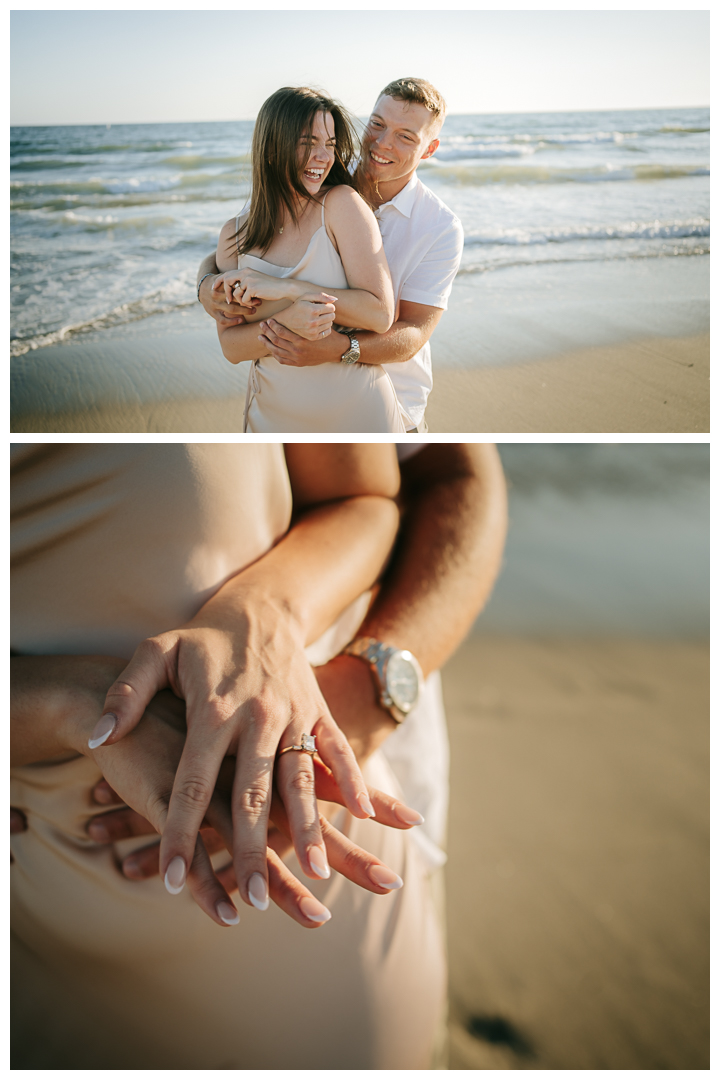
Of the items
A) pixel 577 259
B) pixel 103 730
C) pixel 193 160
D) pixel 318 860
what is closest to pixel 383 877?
Answer: pixel 318 860

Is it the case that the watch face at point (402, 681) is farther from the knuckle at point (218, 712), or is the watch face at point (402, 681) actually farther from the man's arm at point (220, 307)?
the man's arm at point (220, 307)

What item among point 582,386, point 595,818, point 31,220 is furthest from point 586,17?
point 31,220

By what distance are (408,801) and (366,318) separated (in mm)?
691

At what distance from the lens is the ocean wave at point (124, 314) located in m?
2.01

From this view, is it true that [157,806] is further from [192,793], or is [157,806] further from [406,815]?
[406,815]

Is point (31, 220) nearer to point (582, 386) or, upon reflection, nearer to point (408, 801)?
point (582, 386)

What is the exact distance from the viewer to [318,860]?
0.60m

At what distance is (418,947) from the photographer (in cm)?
82

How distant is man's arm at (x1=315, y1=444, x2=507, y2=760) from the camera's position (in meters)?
0.81

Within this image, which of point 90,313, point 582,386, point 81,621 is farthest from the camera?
point 90,313

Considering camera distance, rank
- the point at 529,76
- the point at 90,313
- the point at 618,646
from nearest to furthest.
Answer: the point at 529,76 → the point at 90,313 → the point at 618,646

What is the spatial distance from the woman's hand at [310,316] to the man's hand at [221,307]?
63mm

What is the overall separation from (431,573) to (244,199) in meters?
1.74
